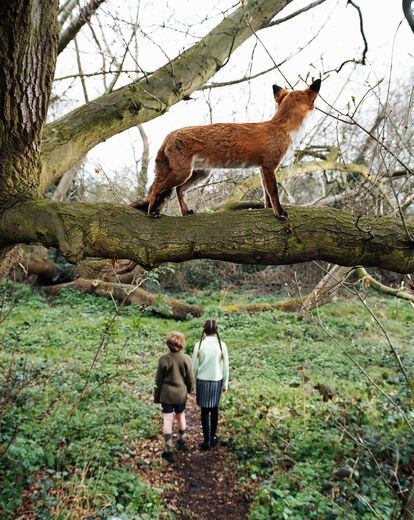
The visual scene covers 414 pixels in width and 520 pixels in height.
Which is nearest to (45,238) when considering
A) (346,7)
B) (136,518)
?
(136,518)

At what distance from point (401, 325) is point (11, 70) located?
40.5 ft

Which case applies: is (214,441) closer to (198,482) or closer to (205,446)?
(205,446)

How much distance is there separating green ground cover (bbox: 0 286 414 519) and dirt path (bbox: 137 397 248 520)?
0.63ft

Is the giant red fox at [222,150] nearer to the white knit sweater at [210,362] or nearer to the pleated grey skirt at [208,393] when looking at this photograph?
the white knit sweater at [210,362]

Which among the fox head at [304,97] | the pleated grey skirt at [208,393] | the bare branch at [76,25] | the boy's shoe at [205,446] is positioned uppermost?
the bare branch at [76,25]

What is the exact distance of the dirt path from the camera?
14.8 feet

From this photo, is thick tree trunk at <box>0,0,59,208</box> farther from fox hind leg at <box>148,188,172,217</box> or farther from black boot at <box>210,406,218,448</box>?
black boot at <box>210,406,218,448</box>

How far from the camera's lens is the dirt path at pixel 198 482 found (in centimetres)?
450

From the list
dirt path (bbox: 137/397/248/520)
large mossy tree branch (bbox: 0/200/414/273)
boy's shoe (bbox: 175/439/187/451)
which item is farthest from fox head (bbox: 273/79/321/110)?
boy's shoe (bbox: 175/439/187/451)

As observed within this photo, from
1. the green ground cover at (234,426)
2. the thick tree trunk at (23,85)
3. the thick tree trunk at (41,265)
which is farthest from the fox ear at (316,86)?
the thick tree trunk at (41,265)

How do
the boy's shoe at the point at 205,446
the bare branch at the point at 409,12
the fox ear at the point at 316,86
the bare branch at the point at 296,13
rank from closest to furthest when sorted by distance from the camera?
1. the bare branch at the point at 409,12
2. the fox ear at the point at 316,86
3. the bare branch at the point at 296,13
4. the boy's shoe at the point at 205,446

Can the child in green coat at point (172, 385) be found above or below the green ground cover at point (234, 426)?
above

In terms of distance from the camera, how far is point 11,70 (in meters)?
2.95

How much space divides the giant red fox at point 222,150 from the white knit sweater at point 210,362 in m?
3.07
